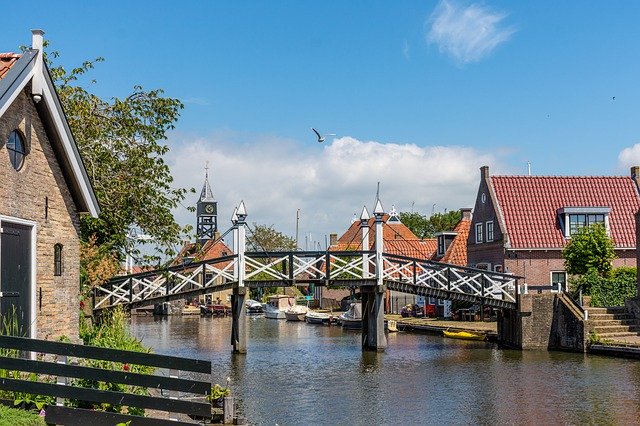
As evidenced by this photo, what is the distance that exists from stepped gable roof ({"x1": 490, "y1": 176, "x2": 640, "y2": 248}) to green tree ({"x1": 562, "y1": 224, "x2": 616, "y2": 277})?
532 cm

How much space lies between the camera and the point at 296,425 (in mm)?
16766

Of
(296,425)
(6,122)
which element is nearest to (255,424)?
(296,425)

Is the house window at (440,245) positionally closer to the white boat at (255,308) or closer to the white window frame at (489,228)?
the white window frame at (489,228)

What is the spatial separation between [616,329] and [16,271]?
23625mm

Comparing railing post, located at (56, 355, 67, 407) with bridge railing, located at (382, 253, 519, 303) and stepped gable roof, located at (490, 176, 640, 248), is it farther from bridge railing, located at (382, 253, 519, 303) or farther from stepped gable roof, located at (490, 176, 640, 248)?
stepped gable roof, located at (490, 176, 640, 248)

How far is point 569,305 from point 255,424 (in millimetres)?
18500

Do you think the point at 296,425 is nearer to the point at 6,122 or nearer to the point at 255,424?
the point at 255,424

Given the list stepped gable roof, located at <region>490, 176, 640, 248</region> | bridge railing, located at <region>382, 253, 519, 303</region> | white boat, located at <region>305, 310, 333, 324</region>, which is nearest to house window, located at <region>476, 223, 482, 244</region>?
stepped gable roof, located at <region>490, 176, 640, 248</region>

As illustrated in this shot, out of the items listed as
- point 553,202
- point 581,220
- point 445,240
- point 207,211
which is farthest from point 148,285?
point 207,211

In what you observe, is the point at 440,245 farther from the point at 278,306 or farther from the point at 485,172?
the point at 278,306

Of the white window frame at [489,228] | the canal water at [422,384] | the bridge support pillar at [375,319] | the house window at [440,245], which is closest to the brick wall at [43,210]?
the canal water at [422,384]

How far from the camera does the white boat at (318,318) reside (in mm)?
54031

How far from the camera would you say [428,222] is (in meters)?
112

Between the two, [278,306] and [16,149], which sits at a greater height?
[16,149]
